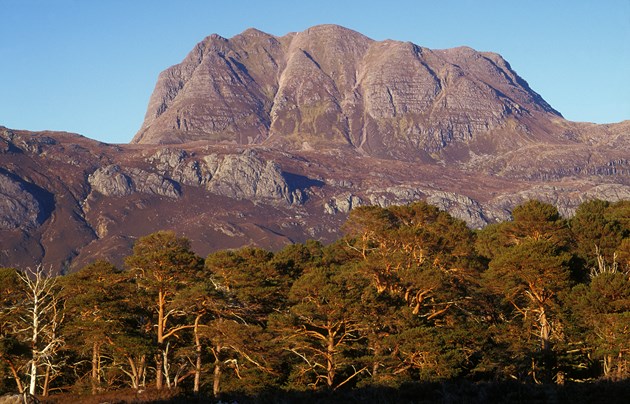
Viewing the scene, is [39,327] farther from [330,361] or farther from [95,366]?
[330,361]

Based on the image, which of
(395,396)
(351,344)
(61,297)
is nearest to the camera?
(395,396)

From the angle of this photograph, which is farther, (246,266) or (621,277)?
(246,266)

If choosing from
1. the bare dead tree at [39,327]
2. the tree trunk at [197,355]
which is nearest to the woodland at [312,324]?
the tree trunk at [197,355]

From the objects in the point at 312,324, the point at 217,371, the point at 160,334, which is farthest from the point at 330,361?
the point at 160,334

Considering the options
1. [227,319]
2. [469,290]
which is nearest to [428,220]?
[469,290]

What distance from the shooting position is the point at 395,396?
2870 cm

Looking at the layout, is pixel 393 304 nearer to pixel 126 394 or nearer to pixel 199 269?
pixel 199 269

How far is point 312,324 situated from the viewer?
184ft

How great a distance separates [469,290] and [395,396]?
37.6 m

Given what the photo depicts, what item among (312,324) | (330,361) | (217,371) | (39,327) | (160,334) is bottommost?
(217,371)

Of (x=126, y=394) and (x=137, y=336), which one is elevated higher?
(x=137, y=336)

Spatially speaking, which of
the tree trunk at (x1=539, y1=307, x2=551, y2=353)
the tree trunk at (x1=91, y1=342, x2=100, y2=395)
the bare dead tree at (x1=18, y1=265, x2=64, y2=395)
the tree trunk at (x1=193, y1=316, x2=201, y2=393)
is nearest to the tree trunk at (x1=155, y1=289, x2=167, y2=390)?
the tree trunk at (x1=193, y1=316, x2=201, y2=393)

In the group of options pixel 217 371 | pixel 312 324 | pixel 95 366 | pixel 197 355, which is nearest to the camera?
pixel 312 324

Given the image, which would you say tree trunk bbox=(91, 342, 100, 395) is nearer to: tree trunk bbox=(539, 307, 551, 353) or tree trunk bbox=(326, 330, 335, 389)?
tree trunk bbox=(326, 330, 335, 389)
